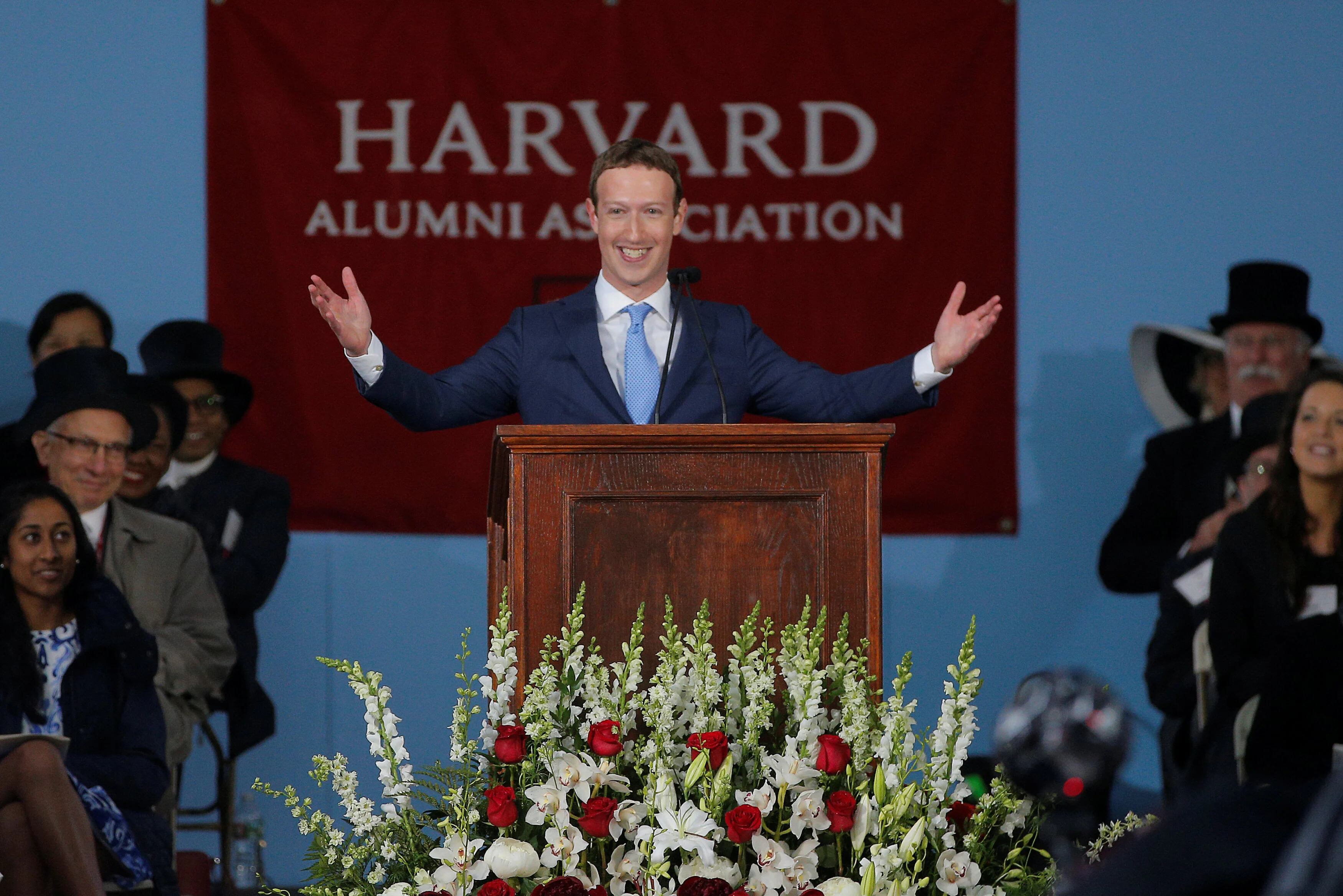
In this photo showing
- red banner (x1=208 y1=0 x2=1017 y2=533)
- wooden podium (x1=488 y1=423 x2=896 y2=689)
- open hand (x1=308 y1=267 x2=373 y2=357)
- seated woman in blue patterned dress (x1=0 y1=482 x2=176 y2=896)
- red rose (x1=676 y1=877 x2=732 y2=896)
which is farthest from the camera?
red banner (x1=208 y1=0 x2=1017 y2=533)

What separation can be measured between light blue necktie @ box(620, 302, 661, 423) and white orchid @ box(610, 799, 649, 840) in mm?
701

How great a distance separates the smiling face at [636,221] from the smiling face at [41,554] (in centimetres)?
173

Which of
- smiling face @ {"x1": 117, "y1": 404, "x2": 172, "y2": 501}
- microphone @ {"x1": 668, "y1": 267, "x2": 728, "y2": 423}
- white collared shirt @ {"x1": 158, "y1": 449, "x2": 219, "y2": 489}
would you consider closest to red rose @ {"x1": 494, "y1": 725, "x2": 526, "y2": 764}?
microphone @ {"x1": 668, "y1": 267, "x2": 728, "y2": 423}

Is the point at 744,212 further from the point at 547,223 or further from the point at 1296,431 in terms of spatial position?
the point at 1296,431

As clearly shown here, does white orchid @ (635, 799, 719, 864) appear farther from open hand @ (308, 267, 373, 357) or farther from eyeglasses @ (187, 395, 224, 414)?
eyeglasses @ (187, 395, 224, 414)

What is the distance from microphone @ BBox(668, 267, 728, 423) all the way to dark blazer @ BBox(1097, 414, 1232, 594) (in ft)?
7.51

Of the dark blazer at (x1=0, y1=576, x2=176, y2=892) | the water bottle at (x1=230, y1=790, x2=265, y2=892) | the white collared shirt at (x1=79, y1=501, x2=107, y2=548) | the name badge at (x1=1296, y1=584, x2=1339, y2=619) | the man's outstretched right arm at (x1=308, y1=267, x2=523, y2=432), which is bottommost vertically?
the water bottle at (x1=230, y1=790, x2=265, y2=892)

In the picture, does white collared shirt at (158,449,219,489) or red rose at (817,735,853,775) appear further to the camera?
white collared shirt at (158,449,219,489)

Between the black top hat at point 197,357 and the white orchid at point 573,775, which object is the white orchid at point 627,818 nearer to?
the white orchid at point 573,775

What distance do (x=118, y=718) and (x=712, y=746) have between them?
2.20m

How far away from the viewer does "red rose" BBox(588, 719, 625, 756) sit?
1736 mm

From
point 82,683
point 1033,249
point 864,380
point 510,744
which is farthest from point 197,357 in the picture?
point 510,744

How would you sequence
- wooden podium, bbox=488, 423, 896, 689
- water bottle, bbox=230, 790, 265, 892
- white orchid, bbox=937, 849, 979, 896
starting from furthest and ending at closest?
water bottle, bbox=230, 790, 265, 892 → wooden podium, bbox=488, 423, 896, 689 → white orchid, bbox=937, 849, 979, 896

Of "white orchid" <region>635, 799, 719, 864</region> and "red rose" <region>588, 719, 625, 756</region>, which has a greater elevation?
"red rose" <region>588, 719, 625, 756</region>
